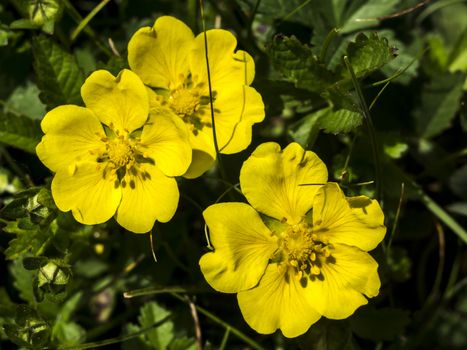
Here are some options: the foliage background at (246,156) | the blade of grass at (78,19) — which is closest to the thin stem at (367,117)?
the foliage background at (246,156)

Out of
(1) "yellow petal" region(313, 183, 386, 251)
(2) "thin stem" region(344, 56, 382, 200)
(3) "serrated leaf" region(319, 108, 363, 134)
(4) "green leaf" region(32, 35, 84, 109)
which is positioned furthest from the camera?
(4) "green leaf" region(32, 35, 84, 109)

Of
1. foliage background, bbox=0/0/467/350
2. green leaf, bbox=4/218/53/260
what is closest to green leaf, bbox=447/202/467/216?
foliage background, bbox=0/0/467/350

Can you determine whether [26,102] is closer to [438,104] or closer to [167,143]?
[167,143]

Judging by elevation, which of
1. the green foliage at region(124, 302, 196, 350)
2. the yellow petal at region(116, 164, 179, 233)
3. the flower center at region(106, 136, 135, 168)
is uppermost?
the flower center at region(106, 136, 135, 168)

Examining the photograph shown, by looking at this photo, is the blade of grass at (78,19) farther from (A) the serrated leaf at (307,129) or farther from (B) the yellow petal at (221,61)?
(A) the serrated leaf at (307,129)

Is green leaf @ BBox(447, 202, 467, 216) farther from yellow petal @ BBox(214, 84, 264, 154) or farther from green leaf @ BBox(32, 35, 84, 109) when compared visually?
green leaf @ BBox(32, 35, 84, 109)

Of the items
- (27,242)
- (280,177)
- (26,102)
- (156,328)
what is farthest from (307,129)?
(26,102)
